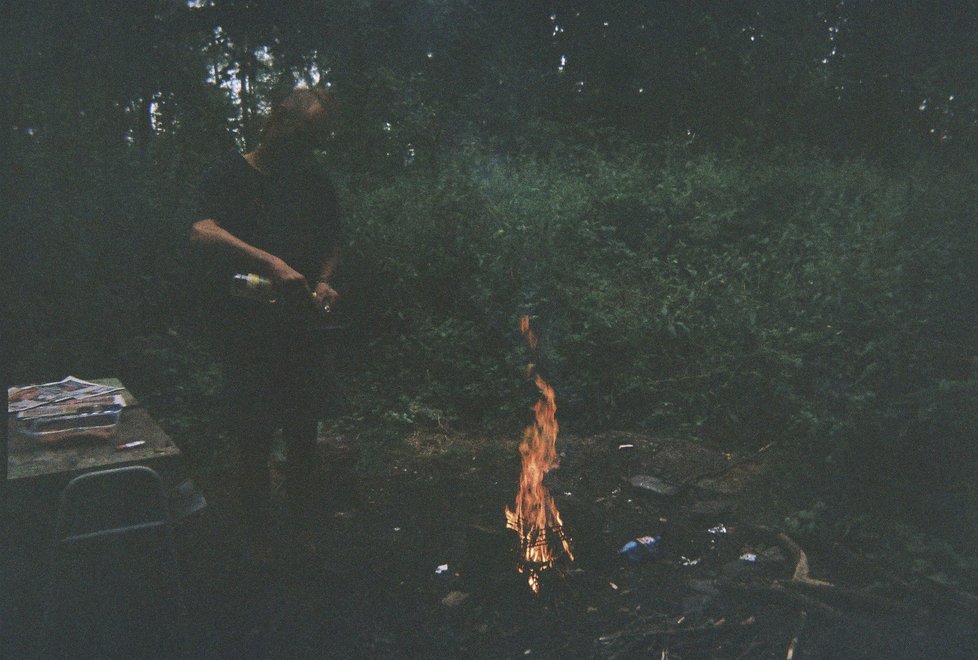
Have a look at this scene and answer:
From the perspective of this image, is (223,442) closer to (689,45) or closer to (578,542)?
(578,542)

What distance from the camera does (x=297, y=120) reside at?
376 centimetres

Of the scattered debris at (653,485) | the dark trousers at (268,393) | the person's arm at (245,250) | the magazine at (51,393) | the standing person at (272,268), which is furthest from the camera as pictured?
the scattered debris at (653,485)

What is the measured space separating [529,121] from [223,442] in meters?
7.36

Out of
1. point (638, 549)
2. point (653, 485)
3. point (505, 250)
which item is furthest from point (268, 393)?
point (505, 250)

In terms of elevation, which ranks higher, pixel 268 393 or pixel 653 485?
pixel 268 393

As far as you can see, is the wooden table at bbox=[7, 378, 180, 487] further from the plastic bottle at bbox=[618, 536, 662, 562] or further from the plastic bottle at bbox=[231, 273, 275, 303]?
the plastic bottle at bbox=[618, 536, 662, 562]

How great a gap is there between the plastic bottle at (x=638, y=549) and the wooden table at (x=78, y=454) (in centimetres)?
248

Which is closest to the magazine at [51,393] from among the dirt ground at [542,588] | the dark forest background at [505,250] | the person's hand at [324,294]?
the dirt ground at [542,588]

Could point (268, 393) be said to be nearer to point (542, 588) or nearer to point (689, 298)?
point (542, 588)

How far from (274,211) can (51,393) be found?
5.71ft

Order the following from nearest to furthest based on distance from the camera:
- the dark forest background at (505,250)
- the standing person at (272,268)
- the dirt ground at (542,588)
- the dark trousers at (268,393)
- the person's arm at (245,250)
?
the dirt ground at (542,588)
the person's arm at (245,250)
the standing person at (272,268)
the dark trousers at (268,393)
the dark forest background at (505,250)

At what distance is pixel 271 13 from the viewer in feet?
28.7

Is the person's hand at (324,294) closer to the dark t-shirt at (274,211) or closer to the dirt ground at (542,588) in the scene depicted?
the dark t-shirt at (274,211)

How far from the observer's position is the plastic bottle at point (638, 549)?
14.0 feet
